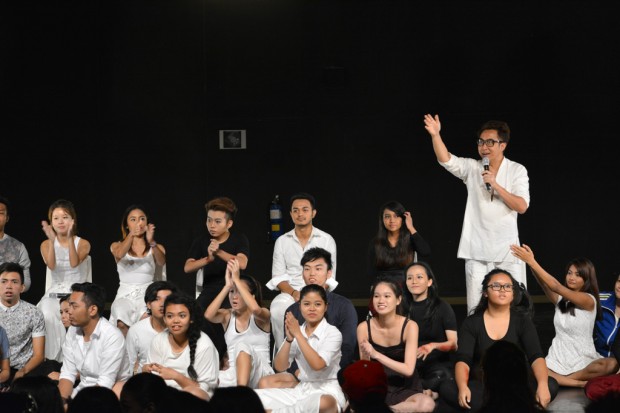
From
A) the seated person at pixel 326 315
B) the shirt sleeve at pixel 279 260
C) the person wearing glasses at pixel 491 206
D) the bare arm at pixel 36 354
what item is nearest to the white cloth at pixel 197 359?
the seated person at pixel 326 315

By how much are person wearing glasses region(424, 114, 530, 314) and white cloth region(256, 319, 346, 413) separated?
1.03m

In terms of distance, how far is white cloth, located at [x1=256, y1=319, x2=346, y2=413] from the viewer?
4652 mm

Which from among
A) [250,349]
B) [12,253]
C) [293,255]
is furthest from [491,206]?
[12,253]

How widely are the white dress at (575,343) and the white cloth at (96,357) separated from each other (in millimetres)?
2425

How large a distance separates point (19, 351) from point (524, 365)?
10.3 feet

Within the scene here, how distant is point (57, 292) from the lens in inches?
232

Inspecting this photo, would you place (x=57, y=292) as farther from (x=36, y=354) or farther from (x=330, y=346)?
(x=330, y=346)

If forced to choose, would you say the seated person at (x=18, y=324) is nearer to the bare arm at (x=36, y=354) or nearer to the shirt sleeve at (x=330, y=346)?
the bare arm at (x=36, y=354)

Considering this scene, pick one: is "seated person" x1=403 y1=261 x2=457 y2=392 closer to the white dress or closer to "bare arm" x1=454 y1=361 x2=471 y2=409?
"bare arm" x1=454 y1=361 x2=471 y2=409

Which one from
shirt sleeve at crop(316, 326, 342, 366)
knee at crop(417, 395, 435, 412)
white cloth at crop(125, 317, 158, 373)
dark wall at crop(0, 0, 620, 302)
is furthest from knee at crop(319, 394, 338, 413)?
dark wall at crop(0, 0, 620, 302)

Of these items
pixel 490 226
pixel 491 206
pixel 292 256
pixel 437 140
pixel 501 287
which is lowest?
pixel 501 287

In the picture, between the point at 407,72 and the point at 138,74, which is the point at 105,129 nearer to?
the point at 138,74

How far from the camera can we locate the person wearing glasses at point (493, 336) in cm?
472

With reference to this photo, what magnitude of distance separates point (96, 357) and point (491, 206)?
7.79ft
